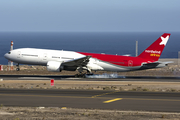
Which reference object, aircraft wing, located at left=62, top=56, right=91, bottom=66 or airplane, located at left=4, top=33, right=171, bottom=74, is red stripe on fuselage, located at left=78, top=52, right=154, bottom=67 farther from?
aircraft wing, located at left=62, top=56, right=91, bottom=66

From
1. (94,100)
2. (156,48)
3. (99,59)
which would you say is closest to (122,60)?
(99,59)

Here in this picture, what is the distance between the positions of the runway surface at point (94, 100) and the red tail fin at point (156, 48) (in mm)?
20505

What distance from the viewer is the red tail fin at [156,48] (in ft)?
168

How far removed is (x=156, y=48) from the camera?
169 ft

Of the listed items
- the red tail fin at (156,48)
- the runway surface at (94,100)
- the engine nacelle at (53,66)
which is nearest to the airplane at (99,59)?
the red tail fin at (156,48)

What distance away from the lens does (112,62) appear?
5188 centimetres

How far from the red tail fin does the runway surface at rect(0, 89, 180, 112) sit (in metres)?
20.5

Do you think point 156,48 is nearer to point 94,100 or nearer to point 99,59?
point 99,59

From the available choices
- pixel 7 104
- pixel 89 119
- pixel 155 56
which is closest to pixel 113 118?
pixel 89 119

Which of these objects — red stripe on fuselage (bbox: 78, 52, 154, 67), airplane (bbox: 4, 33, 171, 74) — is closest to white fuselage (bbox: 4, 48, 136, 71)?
airplane (bbox: 4, 33, 171, 74)

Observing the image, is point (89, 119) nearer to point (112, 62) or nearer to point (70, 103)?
point (70, 103)

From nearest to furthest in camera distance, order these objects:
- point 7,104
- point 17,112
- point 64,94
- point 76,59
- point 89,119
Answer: point 89,119 < point 17,112 < point 7,104 < point 64,94 < point 76,59

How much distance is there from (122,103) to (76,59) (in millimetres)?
23771

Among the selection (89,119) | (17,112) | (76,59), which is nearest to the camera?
(89,119)
